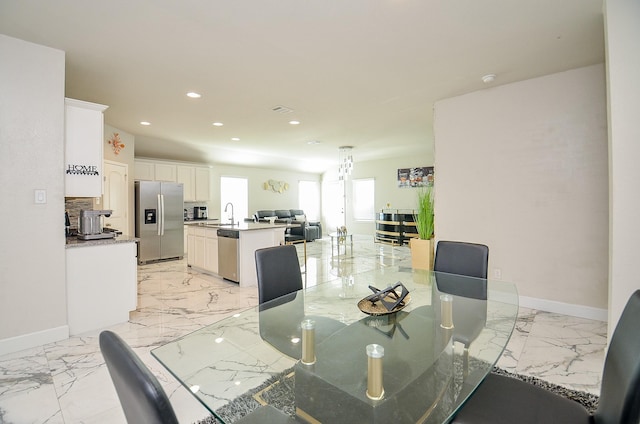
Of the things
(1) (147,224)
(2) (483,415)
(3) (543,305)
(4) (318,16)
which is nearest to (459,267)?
(2) (483,415)

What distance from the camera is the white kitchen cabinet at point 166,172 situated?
6.77m

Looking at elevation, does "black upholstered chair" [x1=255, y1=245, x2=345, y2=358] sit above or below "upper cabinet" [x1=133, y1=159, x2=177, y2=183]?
below

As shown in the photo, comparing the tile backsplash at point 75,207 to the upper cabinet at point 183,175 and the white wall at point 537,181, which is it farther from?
the white wall at point 537,181

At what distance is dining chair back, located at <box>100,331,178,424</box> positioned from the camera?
584mm

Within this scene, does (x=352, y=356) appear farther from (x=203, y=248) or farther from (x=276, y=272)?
(x=203, y=248)

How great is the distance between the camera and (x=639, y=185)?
197 centimetres

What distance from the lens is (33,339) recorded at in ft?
8.46

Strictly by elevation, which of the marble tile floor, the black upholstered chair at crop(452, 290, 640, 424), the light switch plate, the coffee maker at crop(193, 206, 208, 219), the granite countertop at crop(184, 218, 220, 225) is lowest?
the marble tile floor

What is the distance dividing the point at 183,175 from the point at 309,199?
4.80 m

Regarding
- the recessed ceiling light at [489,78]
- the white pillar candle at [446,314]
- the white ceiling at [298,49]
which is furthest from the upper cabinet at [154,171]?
the white pillar candle at [446,314]

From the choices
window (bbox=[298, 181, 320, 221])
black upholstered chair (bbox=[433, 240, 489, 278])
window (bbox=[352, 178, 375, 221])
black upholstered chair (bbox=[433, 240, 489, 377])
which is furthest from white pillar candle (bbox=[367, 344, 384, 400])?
window (bbox=[298, 181, 320, 221])

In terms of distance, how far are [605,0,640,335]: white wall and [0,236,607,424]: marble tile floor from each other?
1.89 ft

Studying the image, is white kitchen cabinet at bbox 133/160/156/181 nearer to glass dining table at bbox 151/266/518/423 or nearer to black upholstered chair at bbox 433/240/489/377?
glass dining table at bbox 151/266/518/423

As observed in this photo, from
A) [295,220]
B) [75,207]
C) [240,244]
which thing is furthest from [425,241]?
[75,207]
